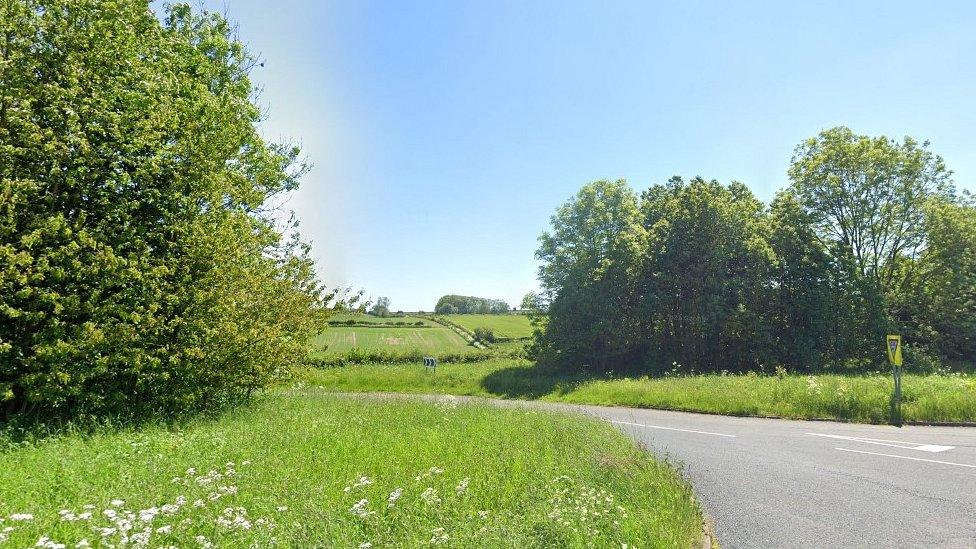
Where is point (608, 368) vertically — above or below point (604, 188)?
below

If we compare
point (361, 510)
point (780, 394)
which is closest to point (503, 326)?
point (780, 394)

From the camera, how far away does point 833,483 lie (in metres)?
7.90

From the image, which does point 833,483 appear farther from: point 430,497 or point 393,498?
point 393,498

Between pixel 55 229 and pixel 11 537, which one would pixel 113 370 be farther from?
pixel 11 537

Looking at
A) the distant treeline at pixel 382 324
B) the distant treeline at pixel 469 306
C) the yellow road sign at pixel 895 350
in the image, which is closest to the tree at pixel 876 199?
the yellow road sign at pixel 895 350

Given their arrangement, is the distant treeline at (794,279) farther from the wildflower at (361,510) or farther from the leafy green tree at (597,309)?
the wildflower at (361,510)

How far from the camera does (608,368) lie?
35.0 meters

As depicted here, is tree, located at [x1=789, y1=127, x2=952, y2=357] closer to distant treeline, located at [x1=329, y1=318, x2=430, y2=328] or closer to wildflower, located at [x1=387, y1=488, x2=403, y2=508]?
wildflower, located at [x1=387, y1=488, x2=403, y2=508]

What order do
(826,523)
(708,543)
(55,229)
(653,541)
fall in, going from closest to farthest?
(653,541) < (708,543) < (826,523) < (55,229)

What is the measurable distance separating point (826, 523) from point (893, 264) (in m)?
39.6

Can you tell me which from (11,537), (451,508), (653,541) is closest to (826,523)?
(653,541)

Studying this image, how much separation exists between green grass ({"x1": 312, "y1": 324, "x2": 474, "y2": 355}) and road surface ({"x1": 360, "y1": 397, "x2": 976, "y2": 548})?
4091 cm

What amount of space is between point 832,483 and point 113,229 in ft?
44.5

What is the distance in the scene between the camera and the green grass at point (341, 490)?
4.80 m
